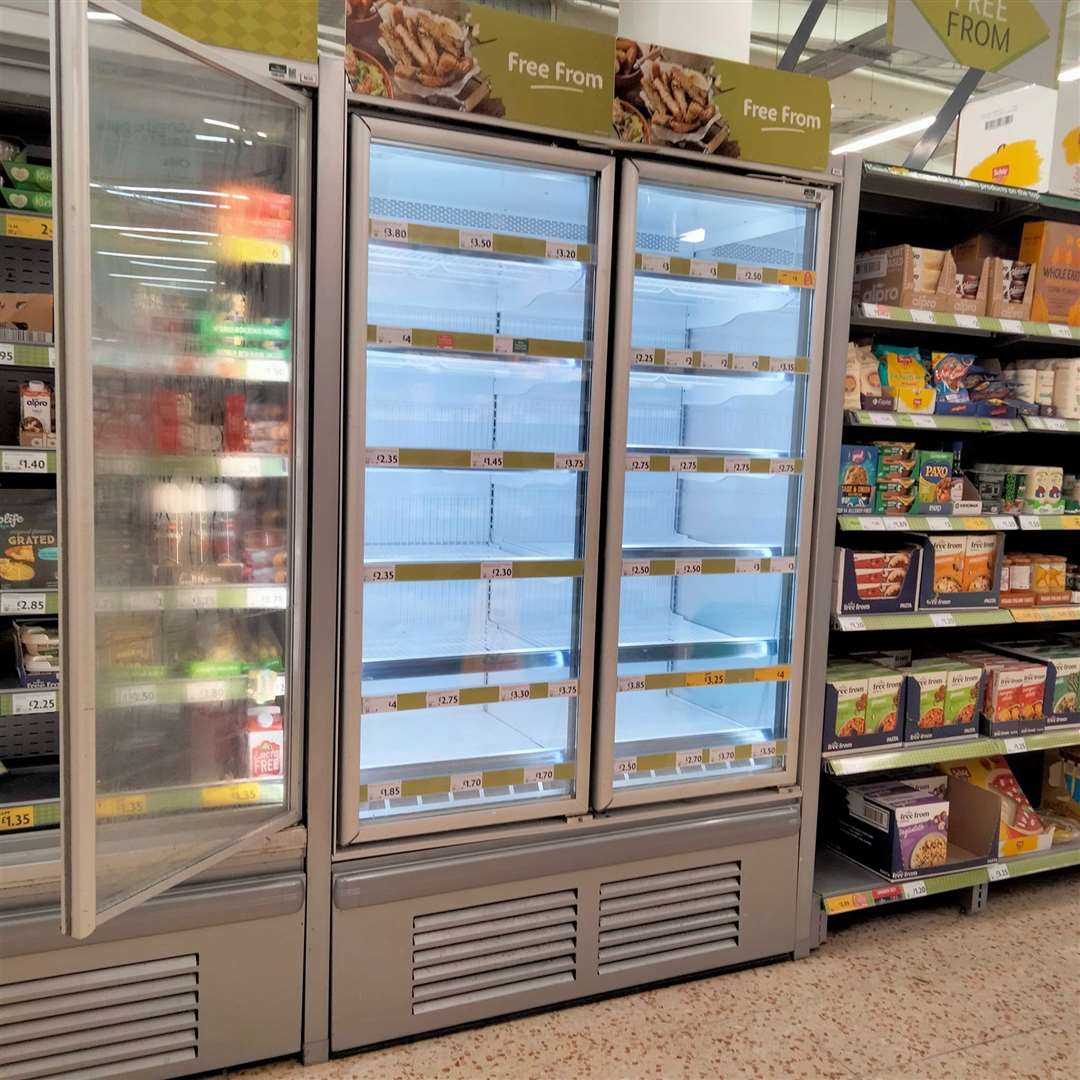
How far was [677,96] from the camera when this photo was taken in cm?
259

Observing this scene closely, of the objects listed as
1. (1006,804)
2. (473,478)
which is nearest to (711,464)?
(473,478)

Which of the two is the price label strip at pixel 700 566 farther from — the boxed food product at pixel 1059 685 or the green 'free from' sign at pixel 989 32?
the green 'free from' sign at pixel 989 32

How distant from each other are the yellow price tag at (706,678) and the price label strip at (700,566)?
30 cm

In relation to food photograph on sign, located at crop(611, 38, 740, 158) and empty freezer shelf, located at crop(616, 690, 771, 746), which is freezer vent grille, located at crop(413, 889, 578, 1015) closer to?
empty freezer shelf, located at crop(616, 690, 771, 746)

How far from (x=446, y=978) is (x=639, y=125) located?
2.27 metres

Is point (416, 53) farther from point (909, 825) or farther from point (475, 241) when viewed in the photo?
point (909, 825)

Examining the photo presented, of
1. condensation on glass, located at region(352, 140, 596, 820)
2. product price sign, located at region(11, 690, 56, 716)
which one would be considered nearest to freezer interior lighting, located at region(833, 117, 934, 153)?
condensation on glass, located at region(352, 140, 596, 820)

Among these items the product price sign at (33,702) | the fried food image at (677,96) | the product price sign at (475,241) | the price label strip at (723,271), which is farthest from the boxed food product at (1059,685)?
the product price sign at (33,702)

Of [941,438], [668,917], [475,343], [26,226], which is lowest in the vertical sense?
[668,917]

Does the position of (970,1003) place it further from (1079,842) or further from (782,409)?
(782,409)

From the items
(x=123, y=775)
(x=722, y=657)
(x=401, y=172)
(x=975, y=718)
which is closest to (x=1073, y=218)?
(x=975, y=718)

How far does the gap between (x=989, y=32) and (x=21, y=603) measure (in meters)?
3.25

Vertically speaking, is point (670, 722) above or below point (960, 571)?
below

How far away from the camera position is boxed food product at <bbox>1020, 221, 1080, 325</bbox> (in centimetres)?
337
